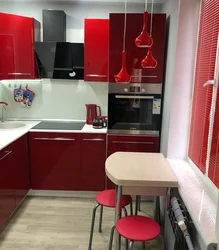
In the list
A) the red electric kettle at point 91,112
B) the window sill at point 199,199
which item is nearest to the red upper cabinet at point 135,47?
the red electric kettle at point 91,112

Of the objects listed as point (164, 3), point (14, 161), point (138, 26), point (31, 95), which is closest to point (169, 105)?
point (138, 26)

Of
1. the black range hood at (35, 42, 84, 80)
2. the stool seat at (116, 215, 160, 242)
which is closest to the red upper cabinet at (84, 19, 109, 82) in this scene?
the black range hood at (35, 42, 84, 80)

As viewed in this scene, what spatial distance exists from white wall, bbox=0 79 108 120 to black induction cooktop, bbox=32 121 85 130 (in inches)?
6.5

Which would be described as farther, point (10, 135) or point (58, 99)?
point (58, 99)

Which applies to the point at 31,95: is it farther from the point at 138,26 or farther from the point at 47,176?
the point at 138,26

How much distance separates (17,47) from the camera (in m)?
3.12

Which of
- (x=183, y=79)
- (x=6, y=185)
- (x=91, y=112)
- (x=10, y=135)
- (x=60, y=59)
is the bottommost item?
(x=6, y=185)

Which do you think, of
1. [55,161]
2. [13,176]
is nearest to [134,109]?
[55,161]

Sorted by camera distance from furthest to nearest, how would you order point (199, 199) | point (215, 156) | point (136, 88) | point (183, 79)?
point (136, 88) → point (183, 79) → point (215, 156) → point (199, 199)

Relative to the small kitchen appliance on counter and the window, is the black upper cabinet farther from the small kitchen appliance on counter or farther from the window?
the window

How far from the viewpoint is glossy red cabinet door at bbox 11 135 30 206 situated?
2.73 m

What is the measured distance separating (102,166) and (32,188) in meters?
0.96

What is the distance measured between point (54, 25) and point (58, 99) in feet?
3.24

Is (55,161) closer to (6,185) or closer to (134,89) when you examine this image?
(6,185)
